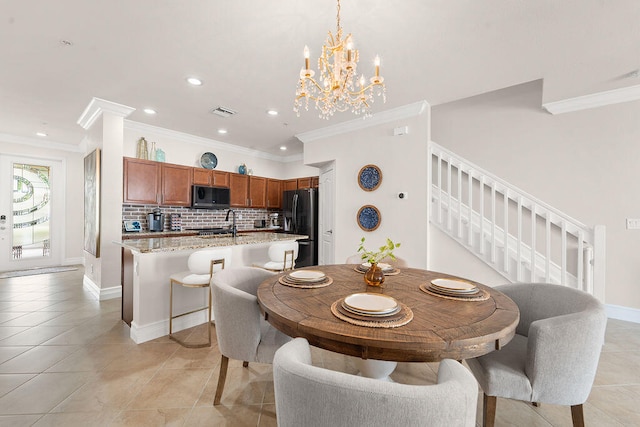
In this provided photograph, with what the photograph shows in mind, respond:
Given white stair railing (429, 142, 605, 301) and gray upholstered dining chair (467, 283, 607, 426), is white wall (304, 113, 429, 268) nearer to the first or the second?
white stair railing (429, 142, 605, 301)

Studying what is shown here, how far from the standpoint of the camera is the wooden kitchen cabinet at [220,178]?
5266 millimetres

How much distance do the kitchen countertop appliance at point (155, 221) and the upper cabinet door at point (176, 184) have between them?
25cm

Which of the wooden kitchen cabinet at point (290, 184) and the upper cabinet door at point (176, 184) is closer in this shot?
the upper cabinet door at point (176, 184)

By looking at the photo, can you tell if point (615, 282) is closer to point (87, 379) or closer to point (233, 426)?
point (233, 426)

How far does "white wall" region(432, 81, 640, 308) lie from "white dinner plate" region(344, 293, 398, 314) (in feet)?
8.20

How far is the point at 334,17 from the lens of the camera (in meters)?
1.96

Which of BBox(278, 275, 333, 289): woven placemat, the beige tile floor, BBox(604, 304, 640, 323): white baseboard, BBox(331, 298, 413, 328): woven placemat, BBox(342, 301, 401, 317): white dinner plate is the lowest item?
the beige tile floor

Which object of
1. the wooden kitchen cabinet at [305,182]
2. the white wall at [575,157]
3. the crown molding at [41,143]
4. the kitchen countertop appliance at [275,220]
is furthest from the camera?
the kitchen countertop appliance at [275,220]

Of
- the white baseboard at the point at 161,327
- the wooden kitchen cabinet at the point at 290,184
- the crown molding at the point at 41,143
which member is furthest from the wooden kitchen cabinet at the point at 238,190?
the crown molding at the point at 41,143

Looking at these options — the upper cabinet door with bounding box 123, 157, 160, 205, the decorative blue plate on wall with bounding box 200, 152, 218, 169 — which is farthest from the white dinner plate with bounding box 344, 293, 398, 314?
the decorative blue plate on wall with bounding box 200, 152, 218, 169

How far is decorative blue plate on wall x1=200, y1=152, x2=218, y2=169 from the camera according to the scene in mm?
5298

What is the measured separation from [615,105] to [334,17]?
3596mm

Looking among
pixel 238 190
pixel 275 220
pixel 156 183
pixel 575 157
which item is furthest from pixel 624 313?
pixel 156 183

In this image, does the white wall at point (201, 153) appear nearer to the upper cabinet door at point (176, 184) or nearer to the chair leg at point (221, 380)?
the upper cabinet door at point (176, 184)
